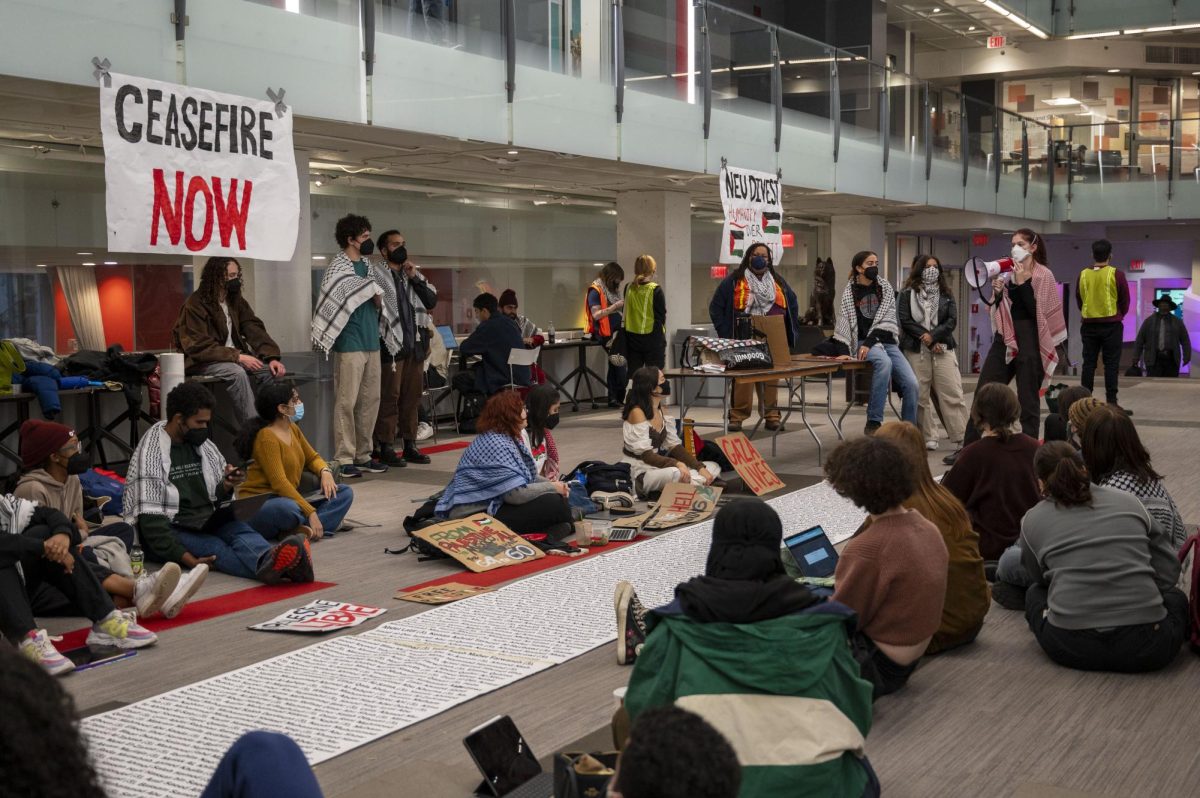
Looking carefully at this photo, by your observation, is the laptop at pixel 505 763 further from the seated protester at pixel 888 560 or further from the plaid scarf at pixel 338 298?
the plaid scarf at pixel 338 298

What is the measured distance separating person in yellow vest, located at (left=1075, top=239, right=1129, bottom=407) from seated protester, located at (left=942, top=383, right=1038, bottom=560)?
810 centimetres

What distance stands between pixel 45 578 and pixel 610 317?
395 inches

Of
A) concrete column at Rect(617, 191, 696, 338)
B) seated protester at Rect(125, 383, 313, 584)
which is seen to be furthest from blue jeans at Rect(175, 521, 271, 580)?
concrete column at Rect(617, 191, 696, 338)

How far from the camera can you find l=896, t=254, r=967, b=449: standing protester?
36.7 feet

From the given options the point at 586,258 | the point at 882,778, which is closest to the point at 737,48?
the point at 586,258

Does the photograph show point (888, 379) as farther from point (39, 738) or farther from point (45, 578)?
point (39, 738)

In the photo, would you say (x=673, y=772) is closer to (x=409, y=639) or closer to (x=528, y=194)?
(x=409, y=639)

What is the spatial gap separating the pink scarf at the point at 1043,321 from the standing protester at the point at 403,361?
458cm

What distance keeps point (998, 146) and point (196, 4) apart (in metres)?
16.8

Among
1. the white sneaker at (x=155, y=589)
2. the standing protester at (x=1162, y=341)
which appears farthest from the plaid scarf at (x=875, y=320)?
the standing protester at (x=1162, y=341)

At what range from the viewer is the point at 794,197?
17.0 m

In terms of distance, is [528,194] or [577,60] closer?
[577,60]

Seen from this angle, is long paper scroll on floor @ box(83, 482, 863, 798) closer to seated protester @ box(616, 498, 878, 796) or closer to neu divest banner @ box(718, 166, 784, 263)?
seated protester @ box(616, 498, 878, 796)

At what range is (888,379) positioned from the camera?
35.8ft
